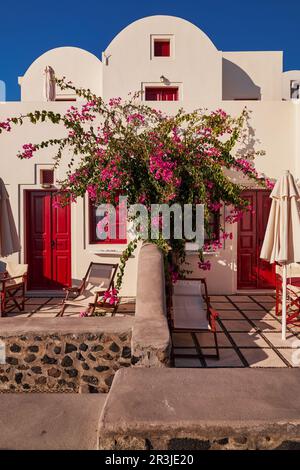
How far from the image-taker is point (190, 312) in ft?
18.0

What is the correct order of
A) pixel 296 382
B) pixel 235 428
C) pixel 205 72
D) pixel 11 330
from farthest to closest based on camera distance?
pixel 205 72 → pixel 11 330 → pixel 296 382 → pixel 235 428

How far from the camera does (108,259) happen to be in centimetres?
816

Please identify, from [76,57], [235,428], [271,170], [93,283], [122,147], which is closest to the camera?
[235,428]

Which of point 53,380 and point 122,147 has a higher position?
point 122,147

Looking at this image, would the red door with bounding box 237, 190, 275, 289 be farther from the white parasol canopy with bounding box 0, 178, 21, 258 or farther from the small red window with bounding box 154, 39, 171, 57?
the small red window with bounding box 154, 39, 171, 57

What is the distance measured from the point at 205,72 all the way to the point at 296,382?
32.6 feet

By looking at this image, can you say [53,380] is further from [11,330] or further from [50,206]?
[50,206]

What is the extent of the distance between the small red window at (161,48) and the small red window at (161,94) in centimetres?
105

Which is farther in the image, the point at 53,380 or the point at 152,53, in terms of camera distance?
the point at 152,53

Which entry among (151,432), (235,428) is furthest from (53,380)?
(235,428)

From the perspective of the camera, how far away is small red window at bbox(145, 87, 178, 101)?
10953 millimetres

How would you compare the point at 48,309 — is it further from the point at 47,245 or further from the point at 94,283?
the point at 47,245

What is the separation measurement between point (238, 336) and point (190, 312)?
89 centimetres

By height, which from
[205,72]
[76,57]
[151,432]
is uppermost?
[76,57]
